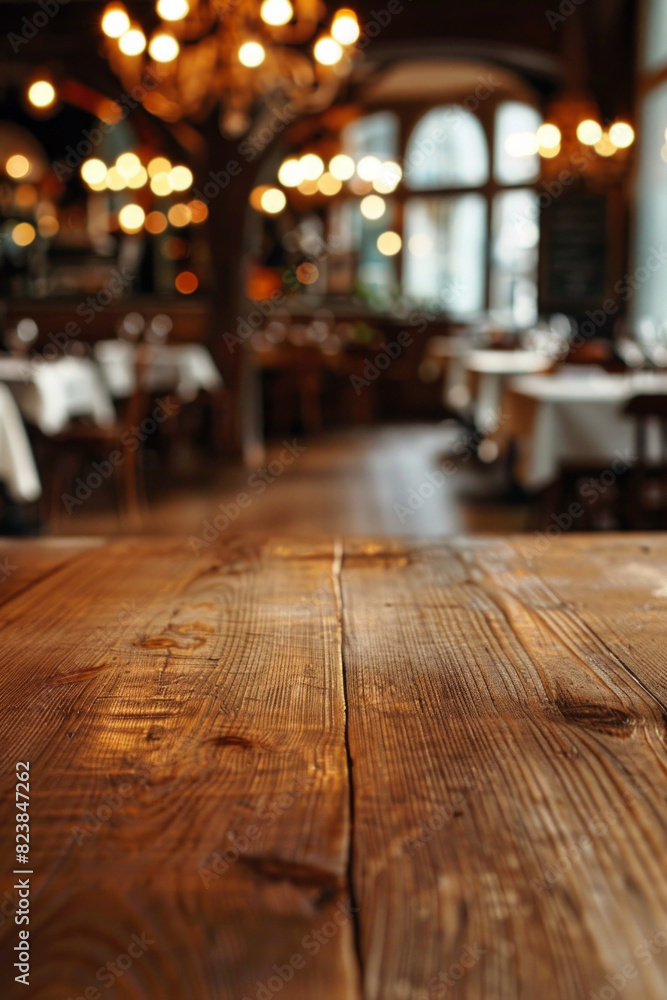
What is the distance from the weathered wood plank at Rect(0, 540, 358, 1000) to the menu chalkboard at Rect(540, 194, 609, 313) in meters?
8.95

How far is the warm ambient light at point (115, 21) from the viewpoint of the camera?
4.68 meters

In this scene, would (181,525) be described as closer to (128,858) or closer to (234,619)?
(234,619)

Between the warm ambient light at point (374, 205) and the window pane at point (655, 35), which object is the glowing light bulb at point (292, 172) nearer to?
the window pane at point (655, 35)

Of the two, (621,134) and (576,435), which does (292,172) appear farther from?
(576,435)

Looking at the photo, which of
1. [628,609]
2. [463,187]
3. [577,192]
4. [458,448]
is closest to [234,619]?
[628,609]

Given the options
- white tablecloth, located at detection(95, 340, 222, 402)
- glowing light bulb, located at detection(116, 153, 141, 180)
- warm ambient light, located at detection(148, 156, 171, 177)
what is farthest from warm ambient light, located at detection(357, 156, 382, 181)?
white tablecloth, located at detection(95, 340, 222, 402)

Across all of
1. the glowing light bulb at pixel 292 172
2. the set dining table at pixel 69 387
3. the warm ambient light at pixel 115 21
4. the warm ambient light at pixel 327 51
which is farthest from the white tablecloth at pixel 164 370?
the warm ambient light at pixel 327 51

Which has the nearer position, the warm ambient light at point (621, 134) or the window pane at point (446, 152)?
the warm ambient light at point (621, 134)

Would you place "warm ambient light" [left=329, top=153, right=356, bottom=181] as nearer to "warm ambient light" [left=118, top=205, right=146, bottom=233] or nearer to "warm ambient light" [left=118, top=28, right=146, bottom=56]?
"warm ambient light" [left=118, top=205, right=146, bottom=233]

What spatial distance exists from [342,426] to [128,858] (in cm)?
979

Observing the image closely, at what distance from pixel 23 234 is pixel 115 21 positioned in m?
8.07

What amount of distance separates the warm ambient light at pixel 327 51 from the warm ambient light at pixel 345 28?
16cm

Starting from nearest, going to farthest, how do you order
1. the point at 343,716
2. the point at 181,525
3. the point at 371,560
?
the point at 343,716 → the point at 371,560 → the point at 181,525

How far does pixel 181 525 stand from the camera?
507cm
